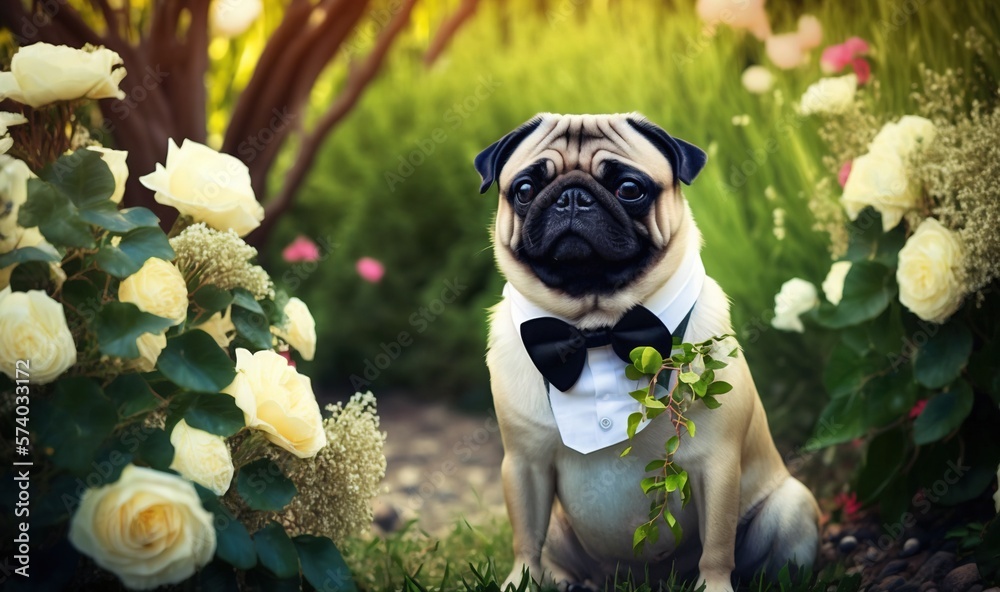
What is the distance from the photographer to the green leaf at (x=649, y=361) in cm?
203

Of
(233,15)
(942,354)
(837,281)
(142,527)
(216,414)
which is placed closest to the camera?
(142,527)

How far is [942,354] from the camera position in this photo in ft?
8.17

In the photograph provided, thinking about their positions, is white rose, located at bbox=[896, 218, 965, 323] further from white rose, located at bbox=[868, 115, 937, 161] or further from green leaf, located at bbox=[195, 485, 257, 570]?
green leaf, located at bbox=[195, 485, 257, 570]

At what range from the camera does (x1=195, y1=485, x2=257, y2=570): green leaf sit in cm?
183

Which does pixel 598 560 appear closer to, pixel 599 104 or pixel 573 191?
pixel 573 191

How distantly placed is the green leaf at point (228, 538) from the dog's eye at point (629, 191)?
1136 millimetres

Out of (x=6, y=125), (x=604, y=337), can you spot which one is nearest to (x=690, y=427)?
(x=604, y=337)

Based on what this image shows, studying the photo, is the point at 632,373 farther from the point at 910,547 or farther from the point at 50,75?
the point at 50,75

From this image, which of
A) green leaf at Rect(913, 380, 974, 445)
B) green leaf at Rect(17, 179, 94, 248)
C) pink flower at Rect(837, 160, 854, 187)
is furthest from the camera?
pink flower at Rect(837, 160, 854, 187)

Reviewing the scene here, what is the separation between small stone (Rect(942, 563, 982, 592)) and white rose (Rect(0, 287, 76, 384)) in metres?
2.24

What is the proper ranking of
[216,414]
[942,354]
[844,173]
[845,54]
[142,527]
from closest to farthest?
Answer: [142,527] → [216,414] → [942,354] → [844,173] → [845,54]

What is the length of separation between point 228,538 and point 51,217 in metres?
0.74

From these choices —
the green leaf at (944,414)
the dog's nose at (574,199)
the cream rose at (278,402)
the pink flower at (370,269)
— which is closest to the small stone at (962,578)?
the green leaf at (944,414)

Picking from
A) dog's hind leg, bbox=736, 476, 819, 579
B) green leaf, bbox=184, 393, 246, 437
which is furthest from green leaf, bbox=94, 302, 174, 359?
dog's hind leg, bbox=736, 476, 819, 579
